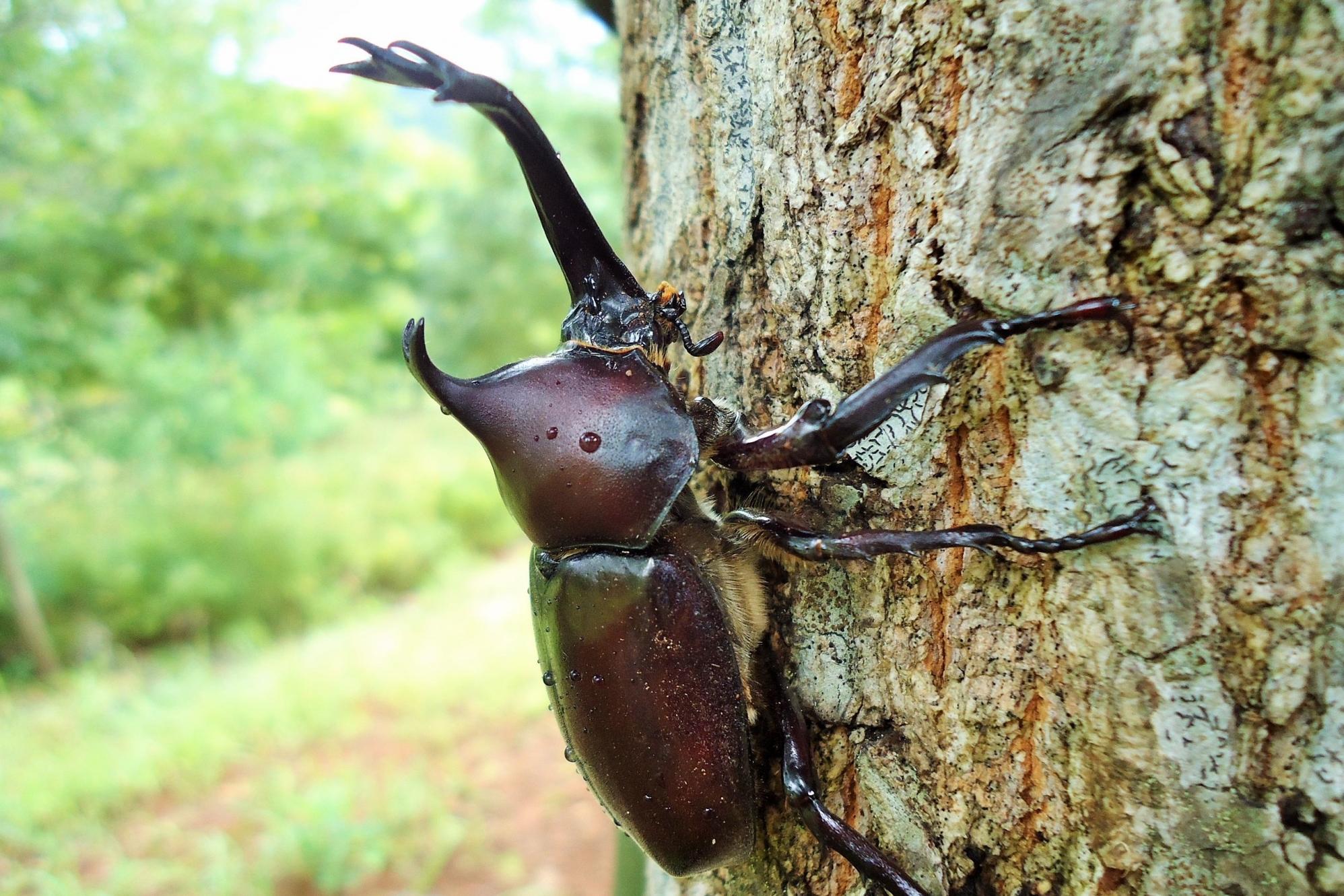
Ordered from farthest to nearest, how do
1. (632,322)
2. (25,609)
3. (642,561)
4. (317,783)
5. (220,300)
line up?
(220,300), (25,609), (317,783), (632,322), (642,561)

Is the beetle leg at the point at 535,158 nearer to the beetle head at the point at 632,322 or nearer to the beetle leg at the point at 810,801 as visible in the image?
the beetle head at the point at 632,322

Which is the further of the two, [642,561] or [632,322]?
[632,322]

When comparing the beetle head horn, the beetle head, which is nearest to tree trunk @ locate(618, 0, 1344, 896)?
the beetle head

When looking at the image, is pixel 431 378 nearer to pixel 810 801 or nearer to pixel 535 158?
Result: pixel 535 158

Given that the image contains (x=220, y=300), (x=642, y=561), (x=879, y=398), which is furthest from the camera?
(x=220, y=300)

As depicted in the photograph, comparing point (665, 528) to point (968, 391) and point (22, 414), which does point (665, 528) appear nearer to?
point (968, 391)

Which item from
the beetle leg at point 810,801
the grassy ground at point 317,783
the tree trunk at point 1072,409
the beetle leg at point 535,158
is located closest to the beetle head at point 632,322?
the beetle leg at point 535,158

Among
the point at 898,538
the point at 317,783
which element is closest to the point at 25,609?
the point at 317,783
